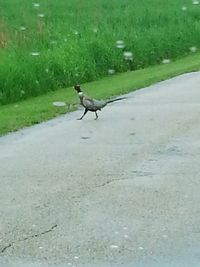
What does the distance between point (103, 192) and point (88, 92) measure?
768 centimetres

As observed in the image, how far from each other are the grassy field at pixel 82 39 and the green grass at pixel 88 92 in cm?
41

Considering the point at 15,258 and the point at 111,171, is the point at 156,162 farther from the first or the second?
the point at 15,258

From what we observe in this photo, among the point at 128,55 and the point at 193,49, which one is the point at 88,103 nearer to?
the point at 128,55

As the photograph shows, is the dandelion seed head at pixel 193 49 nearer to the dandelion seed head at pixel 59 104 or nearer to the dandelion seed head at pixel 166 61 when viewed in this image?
the dandelion seed head at pixel 166 61

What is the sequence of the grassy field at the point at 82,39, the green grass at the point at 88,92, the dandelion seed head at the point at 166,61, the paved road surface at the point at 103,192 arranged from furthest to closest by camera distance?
the dandelion seed head at the point at 166,61
the grassy field at the point at 82,39
the green grass at the point at 88,92
the paved road surface at the point at 103,192

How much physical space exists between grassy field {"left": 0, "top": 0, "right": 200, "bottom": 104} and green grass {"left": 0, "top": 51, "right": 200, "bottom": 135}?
0.41 metres

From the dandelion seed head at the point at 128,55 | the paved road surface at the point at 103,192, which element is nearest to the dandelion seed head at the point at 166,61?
the dandelion seed head at the point at 128,55

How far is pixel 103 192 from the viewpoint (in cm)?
800

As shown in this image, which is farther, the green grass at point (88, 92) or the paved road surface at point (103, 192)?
the green grass at point (88, 92)

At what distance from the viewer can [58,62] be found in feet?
57.3

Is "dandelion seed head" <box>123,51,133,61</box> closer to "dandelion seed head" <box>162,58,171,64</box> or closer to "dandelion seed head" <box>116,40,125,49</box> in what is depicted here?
"dandelion seed head" <box>116,40,125,49</box>

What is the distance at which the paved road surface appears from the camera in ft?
20.7

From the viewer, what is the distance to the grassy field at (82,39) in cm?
1636

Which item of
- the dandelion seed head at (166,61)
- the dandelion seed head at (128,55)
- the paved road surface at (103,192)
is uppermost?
the paved road surface at (103,192)
